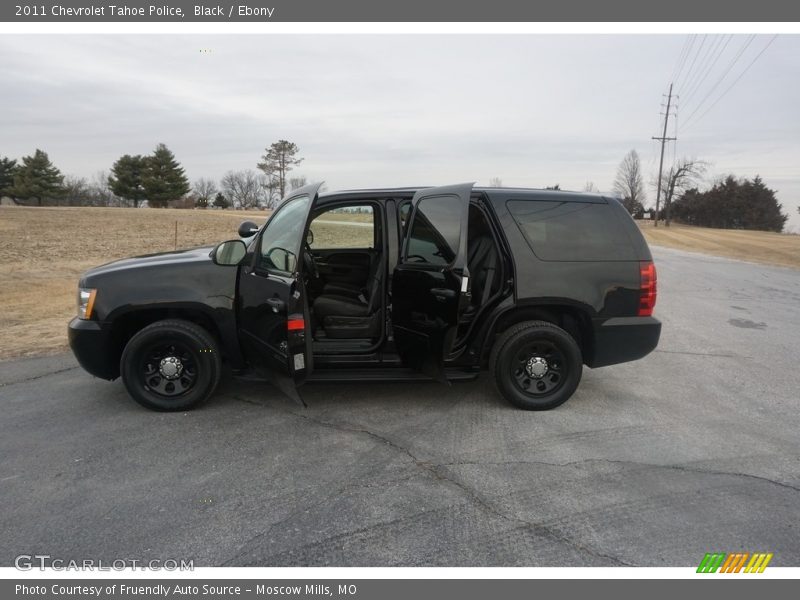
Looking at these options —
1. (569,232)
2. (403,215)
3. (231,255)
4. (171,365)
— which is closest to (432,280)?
(403,215)

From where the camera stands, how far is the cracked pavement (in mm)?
2764

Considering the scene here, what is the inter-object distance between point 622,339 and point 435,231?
1887 mm

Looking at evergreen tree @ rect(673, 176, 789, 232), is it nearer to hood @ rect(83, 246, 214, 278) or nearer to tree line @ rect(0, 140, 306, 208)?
tree line @ rect(0, 140, 306, 208)

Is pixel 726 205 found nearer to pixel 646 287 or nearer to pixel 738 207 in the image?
pixel 738 207

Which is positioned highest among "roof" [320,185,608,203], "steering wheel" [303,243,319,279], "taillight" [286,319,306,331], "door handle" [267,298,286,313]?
"roof" [320,185,608,203]

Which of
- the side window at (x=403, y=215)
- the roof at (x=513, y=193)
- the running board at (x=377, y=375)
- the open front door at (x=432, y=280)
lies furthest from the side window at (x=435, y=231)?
the running board at (x=377, y=375)

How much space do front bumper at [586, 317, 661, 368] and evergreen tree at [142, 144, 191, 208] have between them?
68.5 metres

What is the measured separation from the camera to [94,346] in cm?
441

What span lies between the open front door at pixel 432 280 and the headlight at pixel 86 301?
2.45 m

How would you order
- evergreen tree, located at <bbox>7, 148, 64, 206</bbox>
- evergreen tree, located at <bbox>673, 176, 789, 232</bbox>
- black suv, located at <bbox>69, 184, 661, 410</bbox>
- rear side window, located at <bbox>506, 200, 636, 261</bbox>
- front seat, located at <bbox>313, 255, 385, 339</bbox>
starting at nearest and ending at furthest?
black suv, located at <bbox>69, 184, 661, 410</bbox> < rear side window, located at <bbox>506, 200, 636, 261</bbox> < front seat, located at <bbox>313, 255, 385, 339</bbox> < evergreen tree, located at <bbox>7, 148, 64, 206</bbox> < evergreen tree, located at <bbox>673, 176, 789, 232</bbox>

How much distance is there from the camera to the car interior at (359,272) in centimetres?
471

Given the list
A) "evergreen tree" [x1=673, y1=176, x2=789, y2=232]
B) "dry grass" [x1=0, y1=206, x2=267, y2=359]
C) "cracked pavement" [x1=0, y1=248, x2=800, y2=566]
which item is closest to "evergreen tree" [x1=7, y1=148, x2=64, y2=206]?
"dry grass" [x1=0, y1=206, x2=267, y2=359]

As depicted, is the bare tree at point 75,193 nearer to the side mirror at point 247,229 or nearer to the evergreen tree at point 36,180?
the evergreen tree at point 36,180

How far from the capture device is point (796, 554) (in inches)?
106
